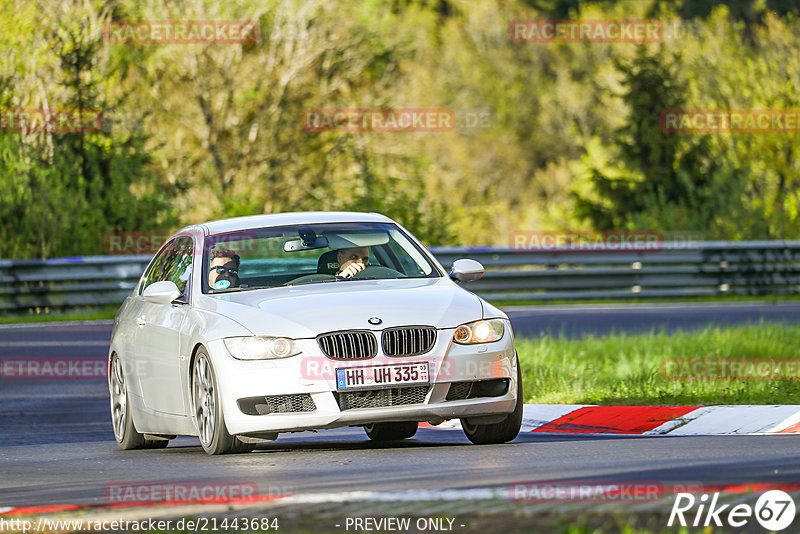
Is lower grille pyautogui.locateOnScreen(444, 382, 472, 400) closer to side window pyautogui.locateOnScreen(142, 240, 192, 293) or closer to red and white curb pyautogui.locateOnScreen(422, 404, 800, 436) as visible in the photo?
red and white curb pyautogui.locateOnScreen(422, 404, 800, 436)

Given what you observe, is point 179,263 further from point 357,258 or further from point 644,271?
point 644,271

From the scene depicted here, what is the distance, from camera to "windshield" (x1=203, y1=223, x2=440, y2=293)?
34.3 feet

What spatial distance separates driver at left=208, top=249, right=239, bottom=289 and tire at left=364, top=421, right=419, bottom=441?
5.07ft

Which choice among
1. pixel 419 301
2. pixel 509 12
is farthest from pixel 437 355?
Result: pixel 509 12

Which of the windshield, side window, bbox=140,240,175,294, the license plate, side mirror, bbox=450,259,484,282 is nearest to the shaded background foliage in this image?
side window, bbox=140,240,175,294

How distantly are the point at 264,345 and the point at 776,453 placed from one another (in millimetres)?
3031

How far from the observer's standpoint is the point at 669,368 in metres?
14.1

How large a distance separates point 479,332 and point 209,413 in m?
1.76

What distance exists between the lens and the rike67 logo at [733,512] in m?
6.05

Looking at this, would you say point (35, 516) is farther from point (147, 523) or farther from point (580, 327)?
point (580, 327)

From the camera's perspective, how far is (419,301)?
9641mm

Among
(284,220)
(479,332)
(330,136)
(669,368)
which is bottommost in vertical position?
(669,368)

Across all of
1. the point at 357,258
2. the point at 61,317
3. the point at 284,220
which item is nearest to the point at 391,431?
the point at 357,258

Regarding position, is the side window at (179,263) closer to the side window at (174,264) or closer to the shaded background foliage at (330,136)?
the side window at (174,264)
